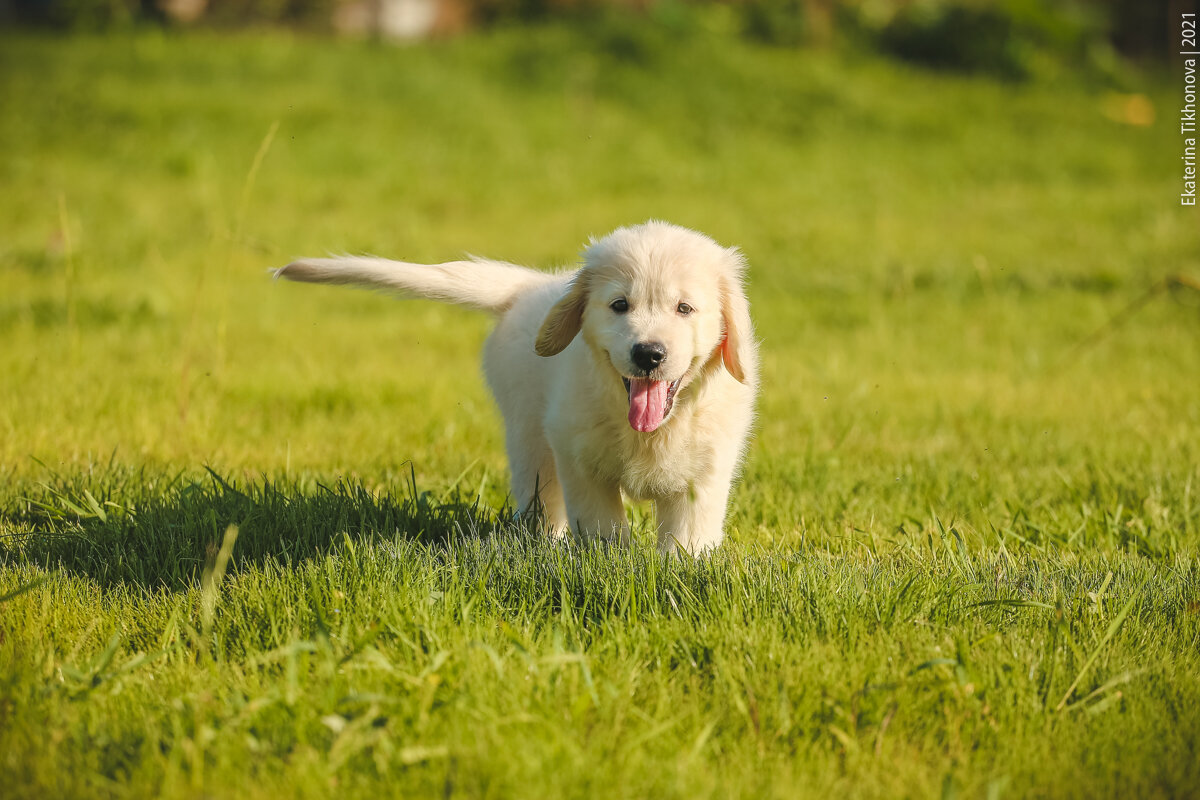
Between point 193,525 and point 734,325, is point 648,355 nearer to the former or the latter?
point 734,325

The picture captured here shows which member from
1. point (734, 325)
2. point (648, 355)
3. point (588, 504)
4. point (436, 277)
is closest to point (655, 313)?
point (648, 355)

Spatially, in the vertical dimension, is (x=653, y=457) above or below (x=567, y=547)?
above

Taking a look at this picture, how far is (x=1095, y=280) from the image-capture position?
24.8ft

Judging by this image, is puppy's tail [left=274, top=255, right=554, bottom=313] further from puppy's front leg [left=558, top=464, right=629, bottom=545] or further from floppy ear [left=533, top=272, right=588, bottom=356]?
puppy's front leg [left=558, top=464, right=629, bottom=545]

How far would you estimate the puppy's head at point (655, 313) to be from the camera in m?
2.58

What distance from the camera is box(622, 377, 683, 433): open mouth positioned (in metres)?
2.61

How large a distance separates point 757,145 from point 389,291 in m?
9.75

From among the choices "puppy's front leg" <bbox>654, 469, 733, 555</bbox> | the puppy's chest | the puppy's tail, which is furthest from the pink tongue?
the puppy's tail

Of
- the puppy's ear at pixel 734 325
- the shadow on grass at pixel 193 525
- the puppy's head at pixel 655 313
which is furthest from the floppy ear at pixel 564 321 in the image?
the shadow on grass at pixel 193 525

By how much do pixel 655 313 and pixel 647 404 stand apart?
0.23 metres

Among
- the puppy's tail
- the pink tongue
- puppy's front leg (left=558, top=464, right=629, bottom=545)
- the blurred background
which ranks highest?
the blurred background

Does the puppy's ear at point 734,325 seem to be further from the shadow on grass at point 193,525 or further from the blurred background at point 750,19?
the blurred background at point 750,19

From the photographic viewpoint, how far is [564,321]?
2.81 m

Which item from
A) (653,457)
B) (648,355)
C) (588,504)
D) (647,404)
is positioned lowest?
(588,504)
